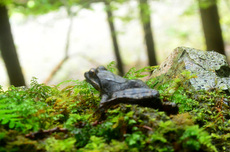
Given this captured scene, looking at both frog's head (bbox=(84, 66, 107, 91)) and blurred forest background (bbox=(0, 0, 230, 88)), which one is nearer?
frog's head (bbox=(84, 66, 107, 91))

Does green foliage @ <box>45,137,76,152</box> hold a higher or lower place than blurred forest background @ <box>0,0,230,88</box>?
lower

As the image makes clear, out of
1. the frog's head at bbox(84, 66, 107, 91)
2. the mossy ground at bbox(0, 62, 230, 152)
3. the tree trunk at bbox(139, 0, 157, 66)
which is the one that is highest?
the tree trunk at bbox(139, 0, 157, 66)

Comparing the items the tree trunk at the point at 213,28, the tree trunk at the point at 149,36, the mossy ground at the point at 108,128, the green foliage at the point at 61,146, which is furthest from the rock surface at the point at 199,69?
the tree trunk at the point at 149,36

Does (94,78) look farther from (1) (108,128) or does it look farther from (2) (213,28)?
(2) (213,28)

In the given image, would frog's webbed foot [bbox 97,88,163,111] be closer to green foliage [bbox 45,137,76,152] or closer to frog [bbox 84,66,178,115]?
frog [bbox 84,66,178,115]

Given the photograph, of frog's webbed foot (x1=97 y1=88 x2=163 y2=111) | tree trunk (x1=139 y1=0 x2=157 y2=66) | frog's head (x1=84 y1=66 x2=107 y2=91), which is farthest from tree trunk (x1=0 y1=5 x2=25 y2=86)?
tree trunk (x1=139 y1=0 x2=157 y2=66)

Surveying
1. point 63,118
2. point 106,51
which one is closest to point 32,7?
point 63,118

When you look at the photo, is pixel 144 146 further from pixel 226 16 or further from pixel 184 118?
pixel 226 16
